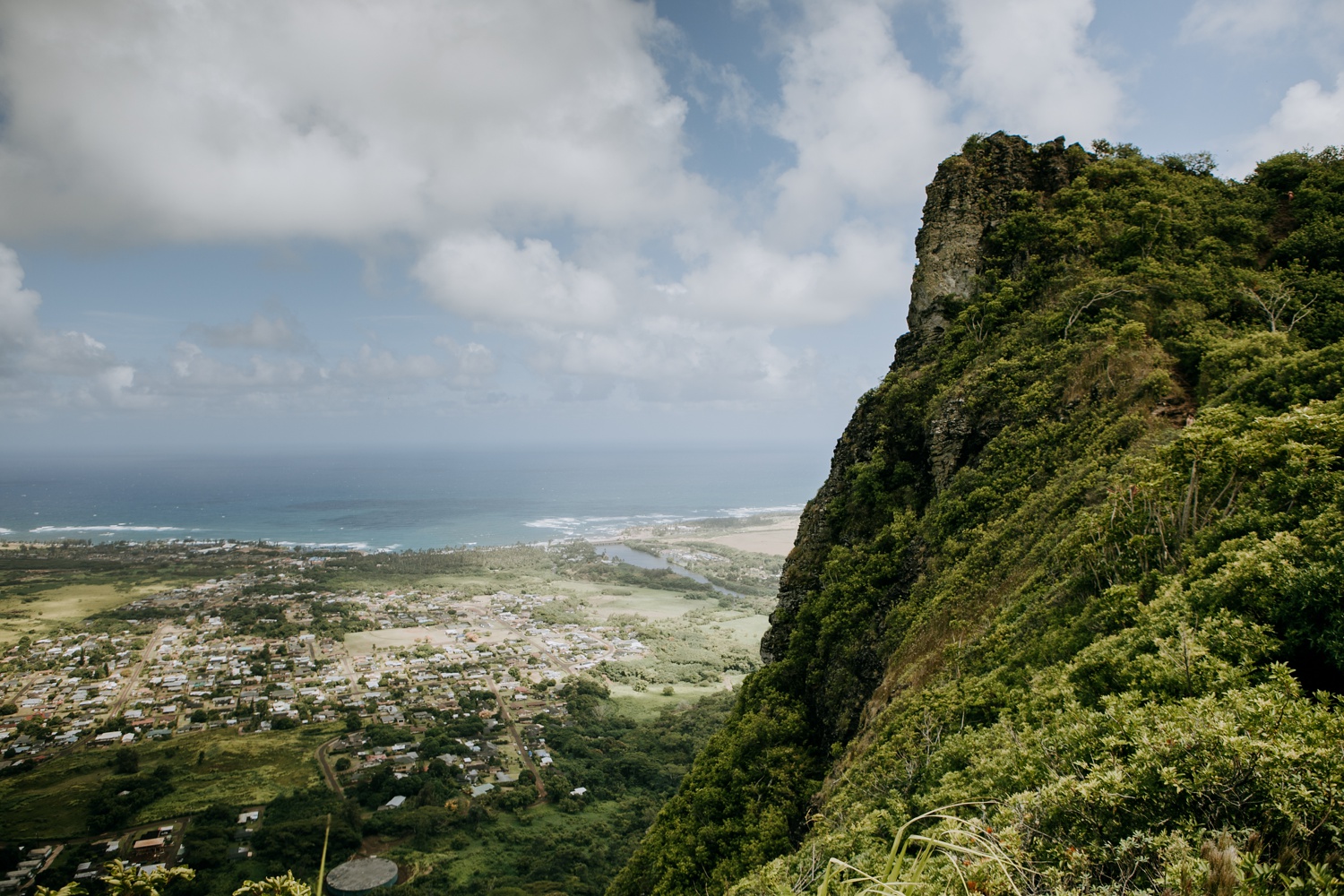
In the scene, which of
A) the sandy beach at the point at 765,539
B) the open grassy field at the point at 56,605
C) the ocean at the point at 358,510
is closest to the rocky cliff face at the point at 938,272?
the open grassy field at the point at 56,605

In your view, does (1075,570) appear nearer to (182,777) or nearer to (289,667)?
(182,777)

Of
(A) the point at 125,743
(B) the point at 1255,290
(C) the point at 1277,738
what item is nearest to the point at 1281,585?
(C) the point at 1277,738

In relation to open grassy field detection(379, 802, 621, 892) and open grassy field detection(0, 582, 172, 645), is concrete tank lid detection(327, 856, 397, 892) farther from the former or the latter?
open grassy field detection(0, 582, 172, 645)

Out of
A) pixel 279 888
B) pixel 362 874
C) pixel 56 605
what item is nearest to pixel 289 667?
pixel 362 874

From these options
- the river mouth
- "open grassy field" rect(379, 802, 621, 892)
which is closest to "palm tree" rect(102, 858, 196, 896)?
"open grassy field" rect(379, 802, 621, 892)

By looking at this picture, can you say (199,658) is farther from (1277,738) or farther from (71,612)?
(1277,738)

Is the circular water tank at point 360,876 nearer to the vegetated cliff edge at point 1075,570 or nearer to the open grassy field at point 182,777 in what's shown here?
the open grassy field at point 182,777
